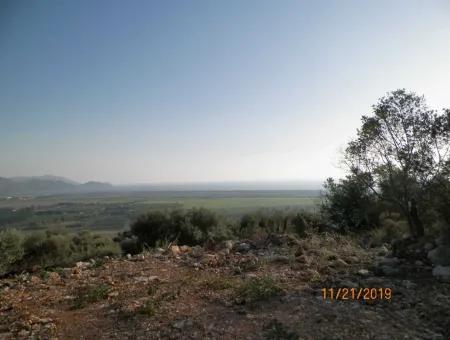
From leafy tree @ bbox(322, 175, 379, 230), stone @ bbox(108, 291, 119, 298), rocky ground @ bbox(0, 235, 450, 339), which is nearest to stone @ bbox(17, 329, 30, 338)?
rocky ground @ bbox(0, 235, 450, 339)

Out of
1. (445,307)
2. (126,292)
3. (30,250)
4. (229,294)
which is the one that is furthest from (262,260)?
(30,250)

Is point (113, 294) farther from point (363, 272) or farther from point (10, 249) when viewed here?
point (10, 249)

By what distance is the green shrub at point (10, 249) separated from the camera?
1301 centimetres

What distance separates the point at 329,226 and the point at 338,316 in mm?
10981

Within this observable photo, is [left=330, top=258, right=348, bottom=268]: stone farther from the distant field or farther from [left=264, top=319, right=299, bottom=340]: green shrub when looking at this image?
the distant field

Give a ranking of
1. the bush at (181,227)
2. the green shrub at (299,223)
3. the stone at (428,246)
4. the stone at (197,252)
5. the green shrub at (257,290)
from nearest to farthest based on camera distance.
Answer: the green shrub at (257,290) < the stone at (428,246) < the stone at (197,252) < the green shrub at (299,223) < the bush at (181,227)

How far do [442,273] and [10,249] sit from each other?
1600 cm

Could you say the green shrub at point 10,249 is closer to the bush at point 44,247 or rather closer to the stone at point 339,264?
the bush at point 44,247

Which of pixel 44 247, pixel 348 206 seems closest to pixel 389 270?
pixel 348 206

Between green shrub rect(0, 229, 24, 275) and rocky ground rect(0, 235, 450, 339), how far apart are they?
764 cm

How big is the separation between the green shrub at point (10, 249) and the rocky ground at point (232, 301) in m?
Answer: 7.64

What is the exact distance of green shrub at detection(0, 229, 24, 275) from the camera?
13015mm

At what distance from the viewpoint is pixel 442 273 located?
18.4 feet

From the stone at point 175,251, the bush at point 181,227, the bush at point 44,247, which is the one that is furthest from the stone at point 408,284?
the bush at point 44,247
